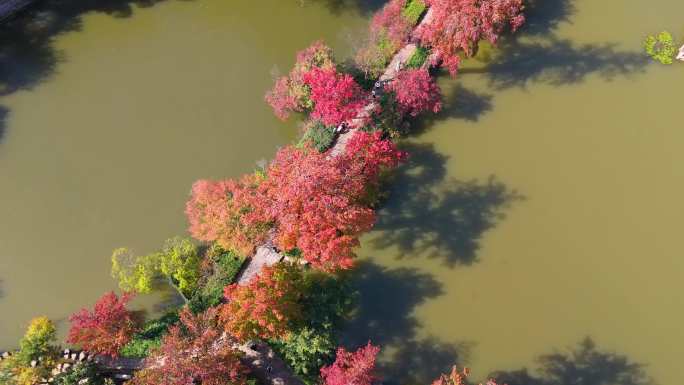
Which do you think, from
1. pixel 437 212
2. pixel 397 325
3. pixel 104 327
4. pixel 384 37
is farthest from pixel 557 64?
pixel 104 327

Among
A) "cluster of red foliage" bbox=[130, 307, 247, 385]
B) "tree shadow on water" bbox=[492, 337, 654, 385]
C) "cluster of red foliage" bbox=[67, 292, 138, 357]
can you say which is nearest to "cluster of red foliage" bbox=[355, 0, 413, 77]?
"cluster of red foliage" bbox=[130, 307, 247, 385]

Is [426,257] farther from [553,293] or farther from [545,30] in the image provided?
[545,30]

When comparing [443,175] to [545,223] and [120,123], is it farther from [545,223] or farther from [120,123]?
[120,123]

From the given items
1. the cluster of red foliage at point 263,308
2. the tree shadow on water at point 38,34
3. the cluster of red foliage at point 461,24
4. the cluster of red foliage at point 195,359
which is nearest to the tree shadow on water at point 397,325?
the cluster of red foliage at point 263,308

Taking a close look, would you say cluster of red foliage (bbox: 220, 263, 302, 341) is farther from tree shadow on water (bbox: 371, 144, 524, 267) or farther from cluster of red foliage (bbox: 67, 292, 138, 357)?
tree shadow on water (bbox: 371, 144, 524, 267)

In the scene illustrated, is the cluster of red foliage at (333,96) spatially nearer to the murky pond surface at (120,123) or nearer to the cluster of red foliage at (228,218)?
the murky pond surface at (120,123)

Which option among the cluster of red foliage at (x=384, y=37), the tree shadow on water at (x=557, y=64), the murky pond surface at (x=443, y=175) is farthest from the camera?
the tree shadow on water at (x=557, y=64)

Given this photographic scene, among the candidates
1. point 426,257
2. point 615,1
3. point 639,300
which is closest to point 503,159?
point 426,257
